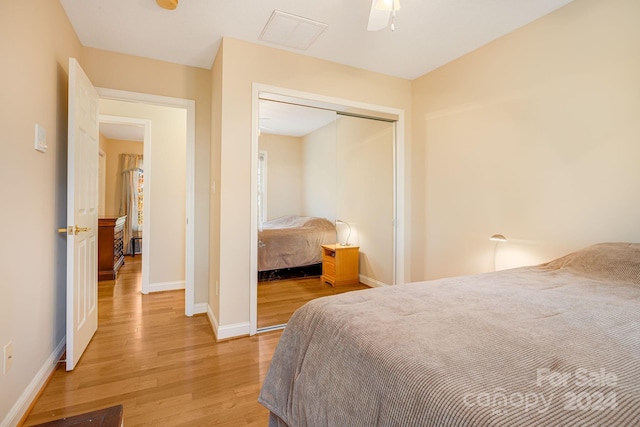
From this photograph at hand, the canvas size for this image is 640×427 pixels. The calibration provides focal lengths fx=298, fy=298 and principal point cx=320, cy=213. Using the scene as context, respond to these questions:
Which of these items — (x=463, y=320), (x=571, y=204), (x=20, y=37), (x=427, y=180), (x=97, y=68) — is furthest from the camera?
(x=427, y=180)

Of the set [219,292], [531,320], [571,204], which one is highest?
[571,204]

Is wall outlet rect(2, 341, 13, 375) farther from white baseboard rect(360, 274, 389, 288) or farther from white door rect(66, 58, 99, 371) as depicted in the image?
white baseboard rect(360, 274, 389, 288)

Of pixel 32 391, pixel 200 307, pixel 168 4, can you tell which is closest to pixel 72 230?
pixel 32 391

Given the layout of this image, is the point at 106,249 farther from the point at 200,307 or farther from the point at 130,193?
the point at 130,193

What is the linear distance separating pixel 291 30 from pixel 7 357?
108 inches

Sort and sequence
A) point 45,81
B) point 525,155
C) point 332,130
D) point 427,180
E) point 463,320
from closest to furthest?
point 463,320, point 45,81, point 525,155, point 427,180, point 332,130

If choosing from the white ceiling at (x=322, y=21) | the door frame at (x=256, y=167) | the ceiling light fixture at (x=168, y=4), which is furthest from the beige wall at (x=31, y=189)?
the door frame at (x=256, y=167)

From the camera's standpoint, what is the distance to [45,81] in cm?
190

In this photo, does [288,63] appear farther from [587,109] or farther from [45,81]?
[587,109]

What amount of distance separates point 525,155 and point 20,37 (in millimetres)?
3331

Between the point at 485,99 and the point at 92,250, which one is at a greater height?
the point at 485,99

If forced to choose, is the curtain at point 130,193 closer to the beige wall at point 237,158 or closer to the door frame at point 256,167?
the beige wall at point 237,158

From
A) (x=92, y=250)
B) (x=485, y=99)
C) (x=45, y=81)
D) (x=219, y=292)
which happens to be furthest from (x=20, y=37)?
(x=485, y=99)

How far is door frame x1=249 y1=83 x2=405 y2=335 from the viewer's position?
2.65 m
